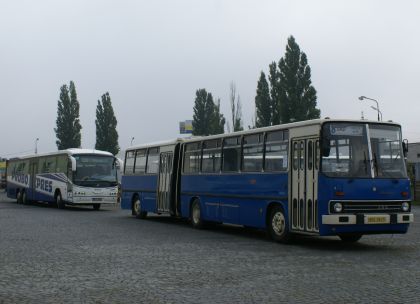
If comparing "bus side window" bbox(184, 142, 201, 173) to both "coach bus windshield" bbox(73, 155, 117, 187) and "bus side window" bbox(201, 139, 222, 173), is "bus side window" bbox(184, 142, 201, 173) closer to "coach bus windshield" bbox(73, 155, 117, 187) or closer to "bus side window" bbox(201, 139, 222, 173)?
"bus side window" bbox(201, 139, 222, 173)

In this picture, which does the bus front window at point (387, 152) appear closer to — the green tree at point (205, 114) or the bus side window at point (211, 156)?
the bus side window at point (211, 156)

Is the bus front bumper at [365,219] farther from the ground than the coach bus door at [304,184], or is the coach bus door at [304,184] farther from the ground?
the coach bus door at [304,184]

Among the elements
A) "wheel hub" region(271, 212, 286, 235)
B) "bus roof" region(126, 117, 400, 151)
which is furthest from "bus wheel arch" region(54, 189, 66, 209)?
"wheel hub" region(271, 212, 286, 235)

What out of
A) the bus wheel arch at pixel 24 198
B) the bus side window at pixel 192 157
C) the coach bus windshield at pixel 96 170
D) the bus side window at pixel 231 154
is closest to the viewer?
the bus side window at pixel 231 154

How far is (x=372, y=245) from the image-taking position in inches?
610

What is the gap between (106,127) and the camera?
83.2 metres

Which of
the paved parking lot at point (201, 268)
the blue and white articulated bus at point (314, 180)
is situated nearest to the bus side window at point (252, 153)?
the blue and white articulated bus at point (314, 180)

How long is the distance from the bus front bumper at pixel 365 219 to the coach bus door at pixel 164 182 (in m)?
9.25

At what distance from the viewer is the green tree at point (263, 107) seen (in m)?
66.3

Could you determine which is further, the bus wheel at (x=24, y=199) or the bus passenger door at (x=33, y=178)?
the bus wheel at (x=24, y=199)

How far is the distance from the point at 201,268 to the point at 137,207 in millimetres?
14630

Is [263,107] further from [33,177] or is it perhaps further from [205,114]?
[33,177]

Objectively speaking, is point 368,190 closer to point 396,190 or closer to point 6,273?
point 396,190

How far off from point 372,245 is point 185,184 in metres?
7.32
